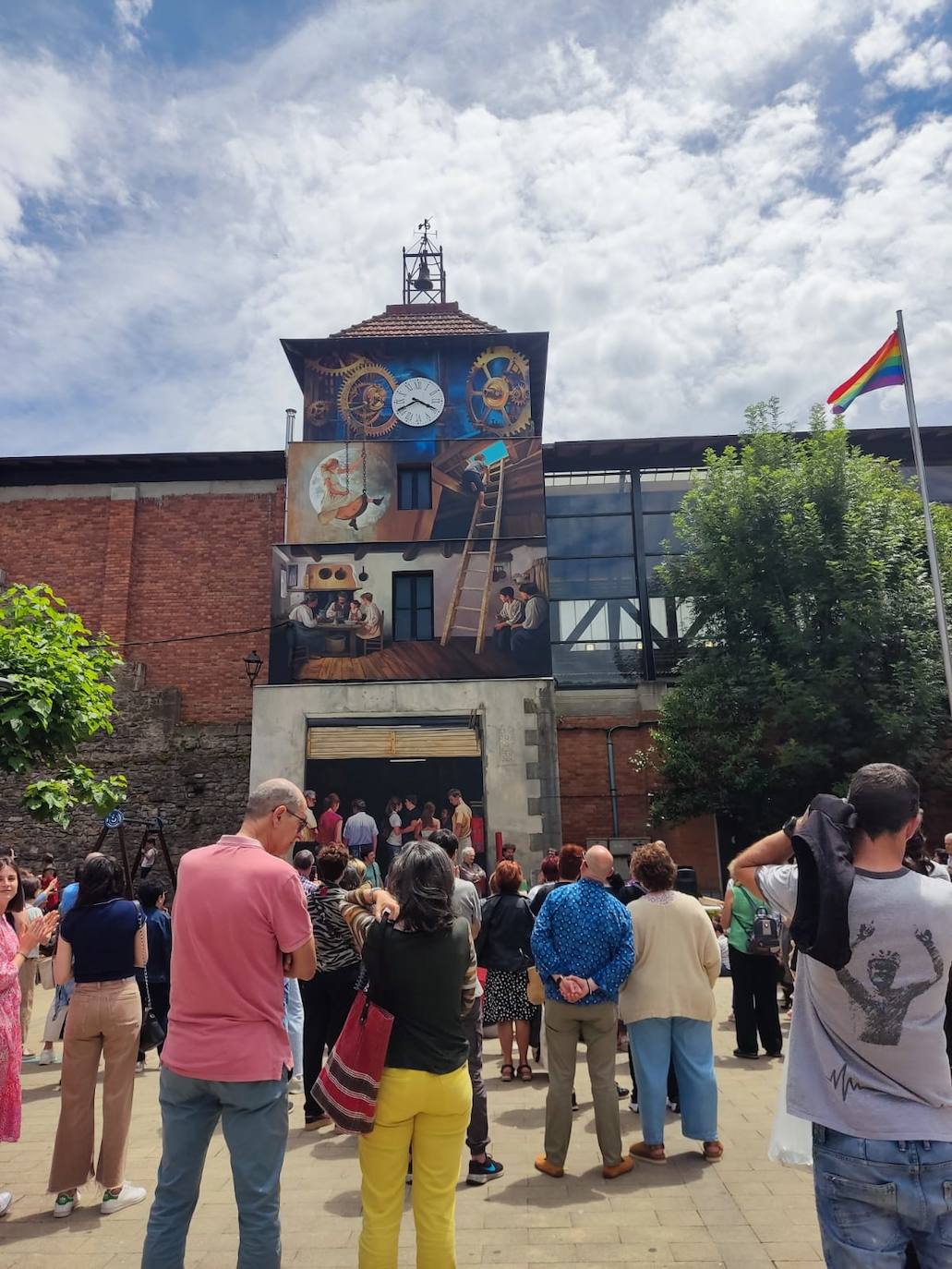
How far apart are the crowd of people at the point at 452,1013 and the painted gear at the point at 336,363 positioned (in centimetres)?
1751

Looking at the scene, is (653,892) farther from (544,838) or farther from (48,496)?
(48,496)

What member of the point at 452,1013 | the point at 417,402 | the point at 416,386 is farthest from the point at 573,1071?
the point at 416,386

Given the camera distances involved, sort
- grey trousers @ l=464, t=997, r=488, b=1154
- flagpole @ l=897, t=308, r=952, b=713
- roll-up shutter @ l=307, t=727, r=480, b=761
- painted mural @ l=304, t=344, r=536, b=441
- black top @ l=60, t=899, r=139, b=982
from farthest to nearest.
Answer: painted mural @ l=304, t=344, r=536, b=441
roll-up shutter @ l=307, t=727, r=480, b=761
flagpole @ l=897, t=308, r=952, b=713
grey trousers @ l=464, t=997, r=488, b=1154
black top @ l=60, t=899, r=139, b=982

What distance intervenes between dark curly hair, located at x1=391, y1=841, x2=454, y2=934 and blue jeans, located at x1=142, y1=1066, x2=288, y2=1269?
80cm

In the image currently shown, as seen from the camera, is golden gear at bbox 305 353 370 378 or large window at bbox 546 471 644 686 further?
golden gear at bbox 305 353 370 378

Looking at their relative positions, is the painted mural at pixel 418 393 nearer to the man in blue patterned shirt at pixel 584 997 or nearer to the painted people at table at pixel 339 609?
the painted people at table at pixel 339 609

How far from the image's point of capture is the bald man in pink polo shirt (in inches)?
127

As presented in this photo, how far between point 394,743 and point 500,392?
9474 millimetres

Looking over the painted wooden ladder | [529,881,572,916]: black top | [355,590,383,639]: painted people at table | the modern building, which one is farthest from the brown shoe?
[355,590,383,639]: painted people at table

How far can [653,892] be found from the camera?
5641 mm

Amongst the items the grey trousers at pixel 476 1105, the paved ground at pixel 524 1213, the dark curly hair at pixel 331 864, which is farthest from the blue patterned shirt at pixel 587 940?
the dark curly hair at pixel 331 864

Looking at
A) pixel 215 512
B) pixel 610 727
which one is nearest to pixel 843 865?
pixel 610 727

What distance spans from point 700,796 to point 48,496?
707 inches

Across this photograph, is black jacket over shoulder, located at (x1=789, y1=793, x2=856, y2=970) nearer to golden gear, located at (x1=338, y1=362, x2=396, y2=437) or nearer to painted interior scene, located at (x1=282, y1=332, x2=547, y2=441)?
painted interior scene, located at (x1=282, y1=332, x2=547, y2=441)
